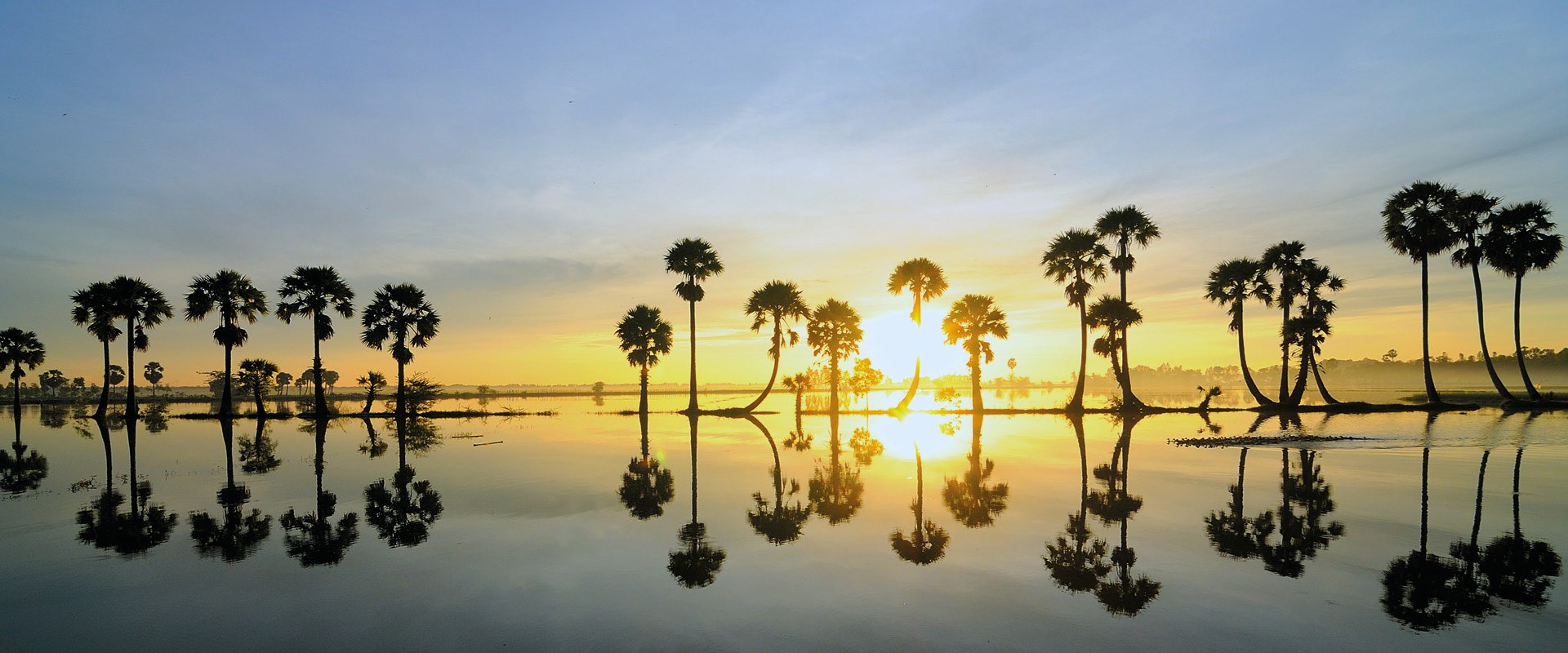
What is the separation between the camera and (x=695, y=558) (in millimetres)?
10141

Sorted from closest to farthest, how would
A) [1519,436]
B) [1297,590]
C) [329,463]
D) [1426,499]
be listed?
[1297,590] < [1426,499] < [329,463] < [1519,436]

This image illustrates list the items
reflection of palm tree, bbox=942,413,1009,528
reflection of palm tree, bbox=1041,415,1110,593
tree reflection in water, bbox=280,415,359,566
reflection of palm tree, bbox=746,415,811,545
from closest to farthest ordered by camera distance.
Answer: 1. reflection of palm tree, bbox=1041,415,1110,593
2. tree reflection in water, bbox=280,415,359,566
3. reflection of palm tree, bbox=746,415,811,545
4. reflection of palm tree, bbox=942,413,1009,528

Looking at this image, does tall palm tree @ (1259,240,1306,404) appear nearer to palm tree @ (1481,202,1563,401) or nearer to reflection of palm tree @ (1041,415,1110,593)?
palm tree @ (1481,202,1563,401)

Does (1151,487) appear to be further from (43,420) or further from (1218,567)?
(43,420)

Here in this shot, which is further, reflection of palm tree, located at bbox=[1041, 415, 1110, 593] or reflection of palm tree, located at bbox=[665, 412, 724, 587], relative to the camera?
reflection of palm tree, located at bbox=[665, 412, 724, 587]

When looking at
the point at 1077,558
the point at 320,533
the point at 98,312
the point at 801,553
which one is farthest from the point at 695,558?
the point at 98,312

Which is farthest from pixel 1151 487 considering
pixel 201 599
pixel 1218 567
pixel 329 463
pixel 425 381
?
pixel 425 381

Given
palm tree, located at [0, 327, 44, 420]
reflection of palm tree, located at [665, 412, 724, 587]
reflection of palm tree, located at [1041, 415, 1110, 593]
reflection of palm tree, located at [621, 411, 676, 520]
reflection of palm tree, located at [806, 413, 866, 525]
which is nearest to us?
reflection of palm tree, located at [1041, 415, 1110, 593]

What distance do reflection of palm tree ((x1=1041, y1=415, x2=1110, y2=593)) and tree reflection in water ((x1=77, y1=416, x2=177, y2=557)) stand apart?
14.6m

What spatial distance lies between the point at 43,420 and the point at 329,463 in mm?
56017

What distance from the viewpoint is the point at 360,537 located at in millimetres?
11773

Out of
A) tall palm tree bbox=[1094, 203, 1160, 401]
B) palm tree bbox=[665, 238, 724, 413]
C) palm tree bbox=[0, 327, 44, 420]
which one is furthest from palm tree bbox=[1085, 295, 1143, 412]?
palm tree bbox=[0, 327, 44, 420]

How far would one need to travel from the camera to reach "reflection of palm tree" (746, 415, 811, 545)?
11.7 metres

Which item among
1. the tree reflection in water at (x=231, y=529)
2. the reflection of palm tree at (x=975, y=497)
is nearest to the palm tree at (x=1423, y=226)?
the reflection of palm tree at (x=975, y=497)
